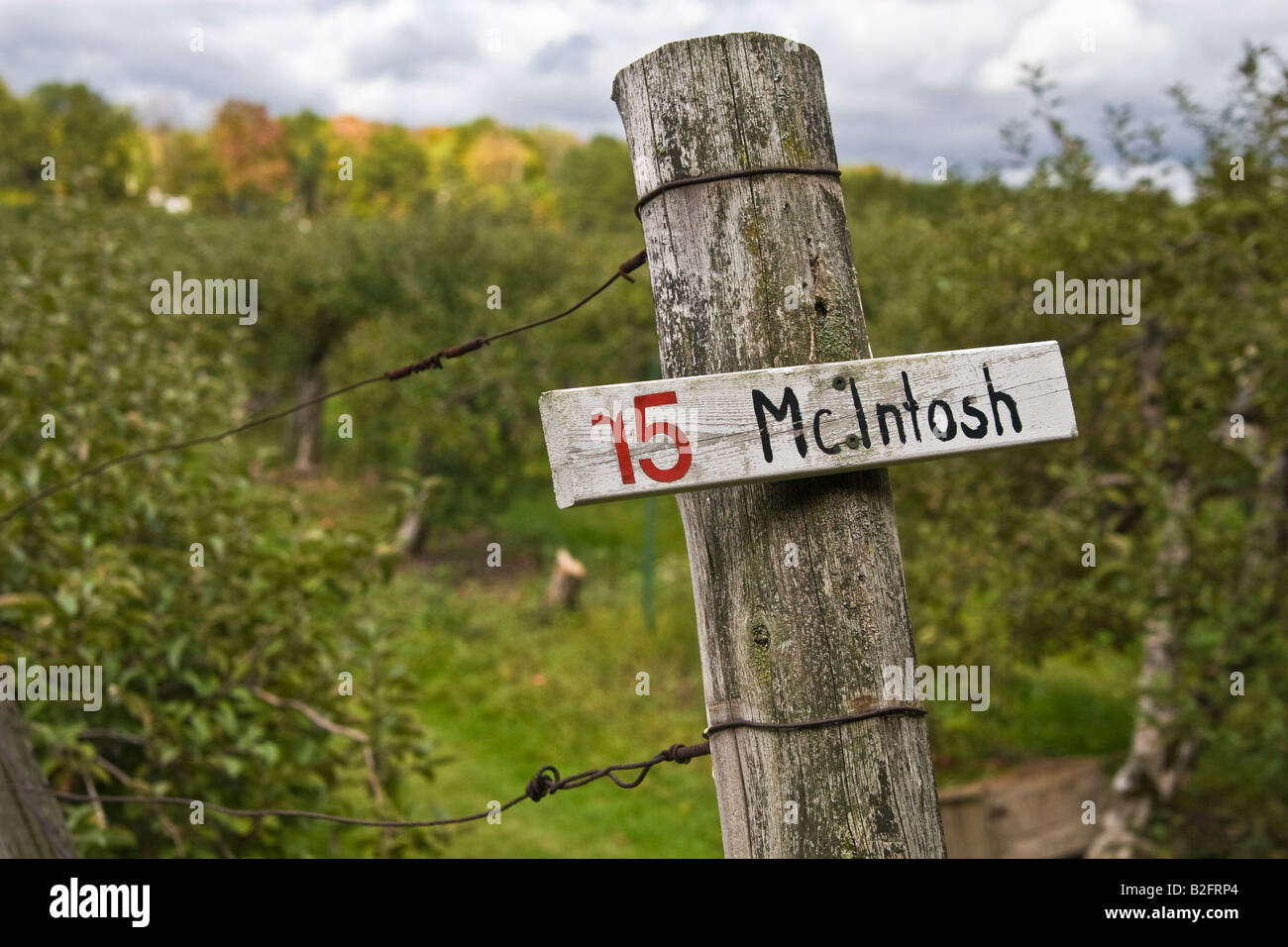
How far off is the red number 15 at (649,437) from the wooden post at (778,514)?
16cm

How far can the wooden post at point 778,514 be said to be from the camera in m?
1.54

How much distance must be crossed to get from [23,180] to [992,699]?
112 feet

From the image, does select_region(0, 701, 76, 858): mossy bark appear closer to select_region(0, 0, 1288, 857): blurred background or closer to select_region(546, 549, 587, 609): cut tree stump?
select_region(0, 0, 1288, 857): blurred background

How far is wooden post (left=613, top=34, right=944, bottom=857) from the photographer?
1.54 m

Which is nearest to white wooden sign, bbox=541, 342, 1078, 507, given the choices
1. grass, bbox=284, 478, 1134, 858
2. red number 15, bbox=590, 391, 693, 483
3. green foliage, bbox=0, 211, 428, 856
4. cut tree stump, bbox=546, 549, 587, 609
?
red number 15, bbox=590, 391, 693, 483

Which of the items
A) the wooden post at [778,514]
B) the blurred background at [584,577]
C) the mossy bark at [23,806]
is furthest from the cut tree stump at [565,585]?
the wooden post at [778,514]

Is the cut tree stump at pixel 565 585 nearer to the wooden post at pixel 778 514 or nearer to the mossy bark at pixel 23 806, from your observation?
the mossy bark at pixel 23 806

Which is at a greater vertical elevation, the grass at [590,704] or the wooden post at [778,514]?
the wooden post at [778,514]

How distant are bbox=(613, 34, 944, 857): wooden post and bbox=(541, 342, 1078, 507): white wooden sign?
0.08m

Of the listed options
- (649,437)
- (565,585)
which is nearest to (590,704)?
(565,585)

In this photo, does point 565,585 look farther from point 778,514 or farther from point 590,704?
point 778,514

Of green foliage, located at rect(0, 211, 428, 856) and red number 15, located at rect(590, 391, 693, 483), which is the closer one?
red number 15, located at rect(590, 391, 693, 483)

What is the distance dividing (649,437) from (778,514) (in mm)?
247
